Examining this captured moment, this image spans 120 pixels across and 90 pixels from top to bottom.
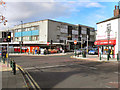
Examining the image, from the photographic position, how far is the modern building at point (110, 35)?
21625 millimetres

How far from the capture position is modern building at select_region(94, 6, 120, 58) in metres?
21.6

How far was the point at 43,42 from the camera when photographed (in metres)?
50.5

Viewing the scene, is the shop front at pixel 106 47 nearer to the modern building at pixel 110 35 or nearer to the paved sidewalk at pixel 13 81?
the modern building at pixel 110 35

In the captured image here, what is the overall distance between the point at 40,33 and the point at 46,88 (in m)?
48.6

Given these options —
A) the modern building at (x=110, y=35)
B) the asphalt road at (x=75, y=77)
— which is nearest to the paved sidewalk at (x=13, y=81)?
the asphalt road at (x=75, y=77)

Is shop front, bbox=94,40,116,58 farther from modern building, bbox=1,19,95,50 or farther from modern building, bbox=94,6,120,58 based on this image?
modern building, bbox=1,19,95,50

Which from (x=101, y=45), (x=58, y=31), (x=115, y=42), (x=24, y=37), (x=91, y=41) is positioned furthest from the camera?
(x=91, y=41)

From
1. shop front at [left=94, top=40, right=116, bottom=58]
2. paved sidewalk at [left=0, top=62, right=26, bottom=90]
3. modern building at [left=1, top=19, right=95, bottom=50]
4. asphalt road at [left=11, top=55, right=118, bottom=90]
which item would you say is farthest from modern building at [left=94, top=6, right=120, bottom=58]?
modern building at [left=1, top=19, right=95, bottom=50]

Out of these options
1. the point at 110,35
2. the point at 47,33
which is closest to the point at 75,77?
the point at 110,35

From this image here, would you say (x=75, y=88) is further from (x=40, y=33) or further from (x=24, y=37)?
(x=24, y=37)

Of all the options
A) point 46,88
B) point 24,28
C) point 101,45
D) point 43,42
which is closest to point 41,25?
point 43,42

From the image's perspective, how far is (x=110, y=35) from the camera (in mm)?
23141

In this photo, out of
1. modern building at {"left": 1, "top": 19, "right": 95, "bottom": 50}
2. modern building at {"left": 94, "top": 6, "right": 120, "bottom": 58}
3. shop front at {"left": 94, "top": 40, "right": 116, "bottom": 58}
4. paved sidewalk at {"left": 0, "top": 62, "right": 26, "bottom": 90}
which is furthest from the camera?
modern building at {"left": 1, "top": 19, "right": 95, "bottom": 50}

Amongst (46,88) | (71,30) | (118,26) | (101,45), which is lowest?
(46,88)
